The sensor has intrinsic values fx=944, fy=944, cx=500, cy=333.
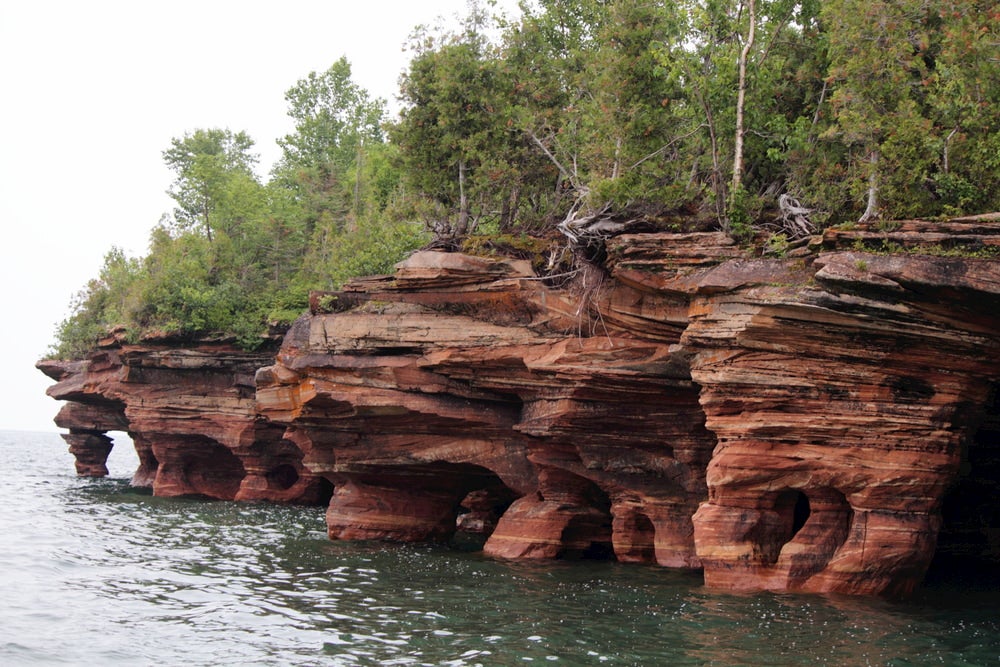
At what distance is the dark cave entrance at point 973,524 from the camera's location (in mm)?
22203

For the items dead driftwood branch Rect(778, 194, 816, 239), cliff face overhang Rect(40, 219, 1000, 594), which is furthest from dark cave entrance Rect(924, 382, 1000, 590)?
dead driftwood branch Rect(778, 194, 816, 239)

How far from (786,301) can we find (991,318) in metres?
3.62

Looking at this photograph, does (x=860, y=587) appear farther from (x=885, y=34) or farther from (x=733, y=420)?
(x=885, y=34)

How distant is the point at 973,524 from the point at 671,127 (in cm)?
1353

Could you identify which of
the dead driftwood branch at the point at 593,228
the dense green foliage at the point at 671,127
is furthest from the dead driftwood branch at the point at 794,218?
the dead driftwood branch at the point at 593,228

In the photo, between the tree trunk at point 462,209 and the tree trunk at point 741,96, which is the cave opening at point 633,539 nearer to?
the tree trunk at point 741,96

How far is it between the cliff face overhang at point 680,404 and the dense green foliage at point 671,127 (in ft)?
10.0

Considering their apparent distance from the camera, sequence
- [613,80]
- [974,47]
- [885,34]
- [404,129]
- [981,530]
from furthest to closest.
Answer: [404,129] → [613,80] → [981,530] → [885,34] → [974,47]

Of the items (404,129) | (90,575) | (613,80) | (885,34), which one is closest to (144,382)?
(404,129)

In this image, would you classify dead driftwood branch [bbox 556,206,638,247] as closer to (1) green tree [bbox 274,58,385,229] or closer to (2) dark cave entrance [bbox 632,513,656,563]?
(2) dark cave entrance [bbox 632,513,656,563]

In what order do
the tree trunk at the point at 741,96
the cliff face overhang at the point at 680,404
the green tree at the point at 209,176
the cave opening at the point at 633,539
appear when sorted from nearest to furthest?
the cliff face overhang at the point at 680,404, the tree trunk at the point at 741,96, the cave opening at the point at 633,539, the green tree at the point at 209,176

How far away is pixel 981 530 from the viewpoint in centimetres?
2320

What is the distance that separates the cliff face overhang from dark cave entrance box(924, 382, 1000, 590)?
2.7 inches

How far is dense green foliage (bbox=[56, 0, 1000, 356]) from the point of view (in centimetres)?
2041
